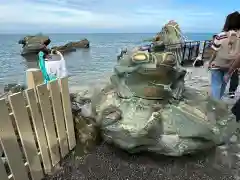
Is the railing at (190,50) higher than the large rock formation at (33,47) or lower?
higher

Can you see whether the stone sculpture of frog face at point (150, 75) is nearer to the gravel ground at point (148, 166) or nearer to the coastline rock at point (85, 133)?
the coastline rock at point (85, 133)

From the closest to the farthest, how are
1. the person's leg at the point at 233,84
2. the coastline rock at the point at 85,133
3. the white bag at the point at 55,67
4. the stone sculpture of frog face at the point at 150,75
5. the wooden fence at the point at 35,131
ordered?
the wooden fence at the point at 35,131, the stone sculpture of frog face at the point at 150,75, the coastline rock at the point at 85,133, the white bag at the point at 55,67, the person's leg at the point at 233,84

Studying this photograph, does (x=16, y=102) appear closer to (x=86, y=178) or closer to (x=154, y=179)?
(x=86, y=178)

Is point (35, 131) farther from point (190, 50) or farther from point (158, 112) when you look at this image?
point (190, 50)

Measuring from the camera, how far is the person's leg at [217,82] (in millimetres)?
5352

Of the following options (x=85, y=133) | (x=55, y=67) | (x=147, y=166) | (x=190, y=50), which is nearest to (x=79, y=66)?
(x=190, y=50)

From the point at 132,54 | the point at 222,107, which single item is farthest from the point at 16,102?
the point at 222,107

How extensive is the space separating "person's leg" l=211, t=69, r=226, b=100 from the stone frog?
3.65 feet

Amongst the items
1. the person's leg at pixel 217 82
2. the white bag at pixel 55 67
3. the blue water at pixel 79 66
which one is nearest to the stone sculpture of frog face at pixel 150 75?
the person's leg at pixel 217 82

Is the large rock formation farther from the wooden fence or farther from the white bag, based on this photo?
the wooden fence

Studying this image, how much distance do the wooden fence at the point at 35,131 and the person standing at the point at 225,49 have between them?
10.0 ft

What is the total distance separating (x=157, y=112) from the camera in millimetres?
3729

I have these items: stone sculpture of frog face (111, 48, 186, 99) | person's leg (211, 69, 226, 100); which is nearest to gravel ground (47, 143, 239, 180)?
stone sculpture of frog face (111, 48, 186, 99)

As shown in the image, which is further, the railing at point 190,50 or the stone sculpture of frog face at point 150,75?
the railing at point 190,50
